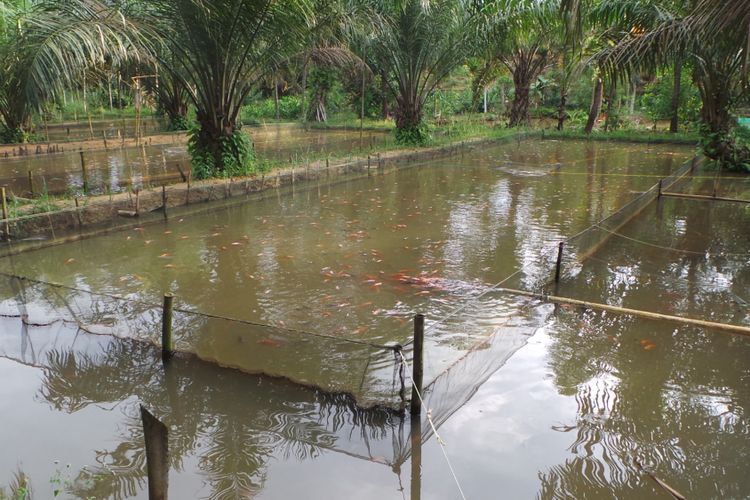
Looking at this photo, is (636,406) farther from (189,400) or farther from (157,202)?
(157,202)

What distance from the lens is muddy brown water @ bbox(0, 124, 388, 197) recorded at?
13.0m

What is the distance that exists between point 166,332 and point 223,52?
7.60 meters

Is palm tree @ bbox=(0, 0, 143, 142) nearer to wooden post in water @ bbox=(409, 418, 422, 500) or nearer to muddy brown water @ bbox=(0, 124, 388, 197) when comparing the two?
muddy brown water @ bbox=(0, 124, 388, 197)

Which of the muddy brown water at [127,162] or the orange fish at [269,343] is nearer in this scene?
the orange fish at [269,343]

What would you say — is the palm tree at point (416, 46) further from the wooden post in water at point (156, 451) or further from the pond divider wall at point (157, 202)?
the wooden post in water at point (156, 451)

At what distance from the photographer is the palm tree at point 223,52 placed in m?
10.3

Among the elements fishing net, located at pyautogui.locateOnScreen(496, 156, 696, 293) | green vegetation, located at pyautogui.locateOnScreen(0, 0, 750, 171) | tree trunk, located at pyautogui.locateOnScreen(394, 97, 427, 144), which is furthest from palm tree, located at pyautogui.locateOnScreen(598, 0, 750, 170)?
tree trunk, located at pyautogui.locateOnScreen(394, 97, 427, 144)

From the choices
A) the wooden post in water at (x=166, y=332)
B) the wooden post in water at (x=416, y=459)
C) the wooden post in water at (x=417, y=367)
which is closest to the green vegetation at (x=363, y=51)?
the wooden post in water at (x=417, y=367)

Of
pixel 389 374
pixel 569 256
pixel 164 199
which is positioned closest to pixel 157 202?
pixel 164 199

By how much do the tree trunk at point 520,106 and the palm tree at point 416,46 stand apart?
28.4 ft

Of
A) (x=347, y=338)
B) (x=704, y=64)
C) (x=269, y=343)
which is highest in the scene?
(x=704, y=64)

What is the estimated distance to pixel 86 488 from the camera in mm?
3523

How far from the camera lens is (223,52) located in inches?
433

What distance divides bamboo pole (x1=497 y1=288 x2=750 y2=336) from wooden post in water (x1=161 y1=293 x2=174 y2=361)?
3.37 meters
